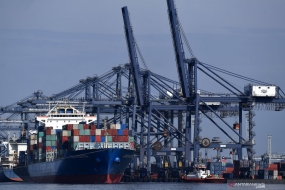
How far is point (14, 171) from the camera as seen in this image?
118938mm

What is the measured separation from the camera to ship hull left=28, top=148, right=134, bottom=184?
9250cm

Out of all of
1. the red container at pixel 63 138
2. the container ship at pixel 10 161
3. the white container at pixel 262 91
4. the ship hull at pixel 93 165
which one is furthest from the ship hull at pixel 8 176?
the white container at pixel 262 91

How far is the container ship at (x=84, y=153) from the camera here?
9281cm

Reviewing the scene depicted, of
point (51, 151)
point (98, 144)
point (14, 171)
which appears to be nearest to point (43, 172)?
point (51, 151)

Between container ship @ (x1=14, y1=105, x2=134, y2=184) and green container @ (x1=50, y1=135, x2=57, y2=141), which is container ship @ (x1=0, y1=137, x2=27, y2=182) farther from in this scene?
green container @ (x1=50, y1=135, x2=57, y2=141)

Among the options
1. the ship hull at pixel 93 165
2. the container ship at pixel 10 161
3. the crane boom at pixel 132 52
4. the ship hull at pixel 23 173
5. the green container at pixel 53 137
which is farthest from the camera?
the container ship at pixel 10 161

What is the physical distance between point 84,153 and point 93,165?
1480mm

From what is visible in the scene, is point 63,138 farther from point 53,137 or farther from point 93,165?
point 93,165

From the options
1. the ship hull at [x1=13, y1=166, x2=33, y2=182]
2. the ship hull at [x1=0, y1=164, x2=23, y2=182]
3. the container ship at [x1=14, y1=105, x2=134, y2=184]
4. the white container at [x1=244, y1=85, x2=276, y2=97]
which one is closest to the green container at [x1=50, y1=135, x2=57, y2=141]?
the container ship at [x1=14, y1=105, x2=134, y2=184]

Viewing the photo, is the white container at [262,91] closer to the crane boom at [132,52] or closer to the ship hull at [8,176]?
the crane boom at [132,52]

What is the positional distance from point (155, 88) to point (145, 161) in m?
9.06

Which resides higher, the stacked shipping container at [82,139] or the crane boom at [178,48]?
the crane boom at [178,48]

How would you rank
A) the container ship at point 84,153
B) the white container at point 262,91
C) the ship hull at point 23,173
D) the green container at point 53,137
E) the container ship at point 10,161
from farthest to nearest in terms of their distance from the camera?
1. the container ship at point 10,161
2. the ship hull at point 23,173
3. the white container at point 262,91
4. the green container at point 53,137
5. the container ship at point 84,153

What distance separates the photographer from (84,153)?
92625mm
